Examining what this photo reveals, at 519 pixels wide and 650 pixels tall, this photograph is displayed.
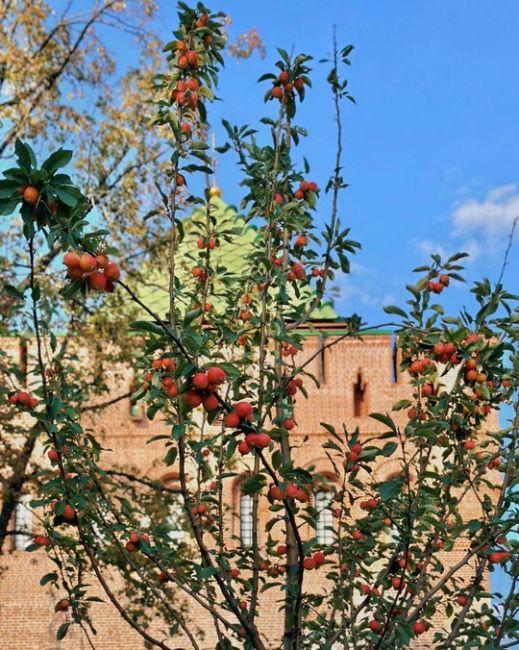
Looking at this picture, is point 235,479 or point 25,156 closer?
point 25,156

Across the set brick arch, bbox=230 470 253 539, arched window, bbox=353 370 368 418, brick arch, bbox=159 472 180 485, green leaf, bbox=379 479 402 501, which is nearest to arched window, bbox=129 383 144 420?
brick arch, bbox=159 472 180 485

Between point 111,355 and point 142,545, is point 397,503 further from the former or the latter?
point 111,355

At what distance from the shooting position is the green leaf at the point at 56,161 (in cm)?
259

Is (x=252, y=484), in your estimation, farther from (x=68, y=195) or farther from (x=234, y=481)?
(x=234, y=481)

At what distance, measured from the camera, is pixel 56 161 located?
2.61 m

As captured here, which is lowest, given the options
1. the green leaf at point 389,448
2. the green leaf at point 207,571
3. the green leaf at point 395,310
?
the green leaf at point 207,571

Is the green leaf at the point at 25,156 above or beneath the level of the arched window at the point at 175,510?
above

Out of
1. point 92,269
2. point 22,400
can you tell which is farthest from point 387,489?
point 22,400

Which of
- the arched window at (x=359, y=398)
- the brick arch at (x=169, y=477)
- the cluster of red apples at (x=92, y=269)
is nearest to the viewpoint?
the cluster of red apples at (x=92, y=269)

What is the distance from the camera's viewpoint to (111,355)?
392 inches

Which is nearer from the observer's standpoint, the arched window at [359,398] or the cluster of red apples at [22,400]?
the cluster of red apples at [22,400]

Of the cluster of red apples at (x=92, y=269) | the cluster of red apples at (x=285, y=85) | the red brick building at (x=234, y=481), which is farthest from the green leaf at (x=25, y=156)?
the red brick building at (x=234, y=481)

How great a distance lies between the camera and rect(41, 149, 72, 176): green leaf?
2590 millimetres

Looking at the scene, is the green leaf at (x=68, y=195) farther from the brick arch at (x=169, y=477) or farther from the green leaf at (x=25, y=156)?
the brick arch at (x=169, y=477)
